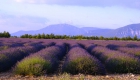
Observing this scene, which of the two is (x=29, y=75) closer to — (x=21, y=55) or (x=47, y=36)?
(x=21, y=55)

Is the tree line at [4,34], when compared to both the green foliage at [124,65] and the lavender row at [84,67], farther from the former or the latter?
the lavender row at [84,67]

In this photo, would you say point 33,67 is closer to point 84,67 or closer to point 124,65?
point 84,67

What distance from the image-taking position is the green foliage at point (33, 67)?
9.01 m

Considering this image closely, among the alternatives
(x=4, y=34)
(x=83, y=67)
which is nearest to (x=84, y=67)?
(x=83, y=67)

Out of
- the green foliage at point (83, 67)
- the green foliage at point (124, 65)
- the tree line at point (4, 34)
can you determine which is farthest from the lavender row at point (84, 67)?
the tree line at point (4, 34)

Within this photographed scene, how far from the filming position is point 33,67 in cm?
913

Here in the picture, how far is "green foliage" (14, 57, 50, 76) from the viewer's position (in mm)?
9008

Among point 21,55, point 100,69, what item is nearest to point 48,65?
point 100,69

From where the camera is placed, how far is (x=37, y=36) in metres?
54.6

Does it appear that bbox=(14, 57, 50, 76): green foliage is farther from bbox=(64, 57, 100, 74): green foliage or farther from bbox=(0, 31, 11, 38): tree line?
bbox=(0, 31, 11, 38): tree line

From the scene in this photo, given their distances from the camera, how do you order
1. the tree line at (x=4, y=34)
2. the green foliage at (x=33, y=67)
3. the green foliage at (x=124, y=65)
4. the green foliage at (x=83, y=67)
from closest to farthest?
the green foliage at (x=33, y=67) < the green foliage at (x=83, y=67) < the green foliage at (x=124, y=65) < the tree line at (x=4, y=34)

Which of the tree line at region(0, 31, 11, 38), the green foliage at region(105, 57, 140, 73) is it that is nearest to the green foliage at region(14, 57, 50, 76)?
the green foliage at region(105, 57, 140, 73)

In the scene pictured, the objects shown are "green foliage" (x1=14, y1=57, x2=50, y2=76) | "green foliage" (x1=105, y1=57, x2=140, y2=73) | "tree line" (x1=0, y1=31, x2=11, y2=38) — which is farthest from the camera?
"tree line" (x1=0, y1=31, x2=11, y2=38)

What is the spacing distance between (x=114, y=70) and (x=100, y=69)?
3.87 feet
